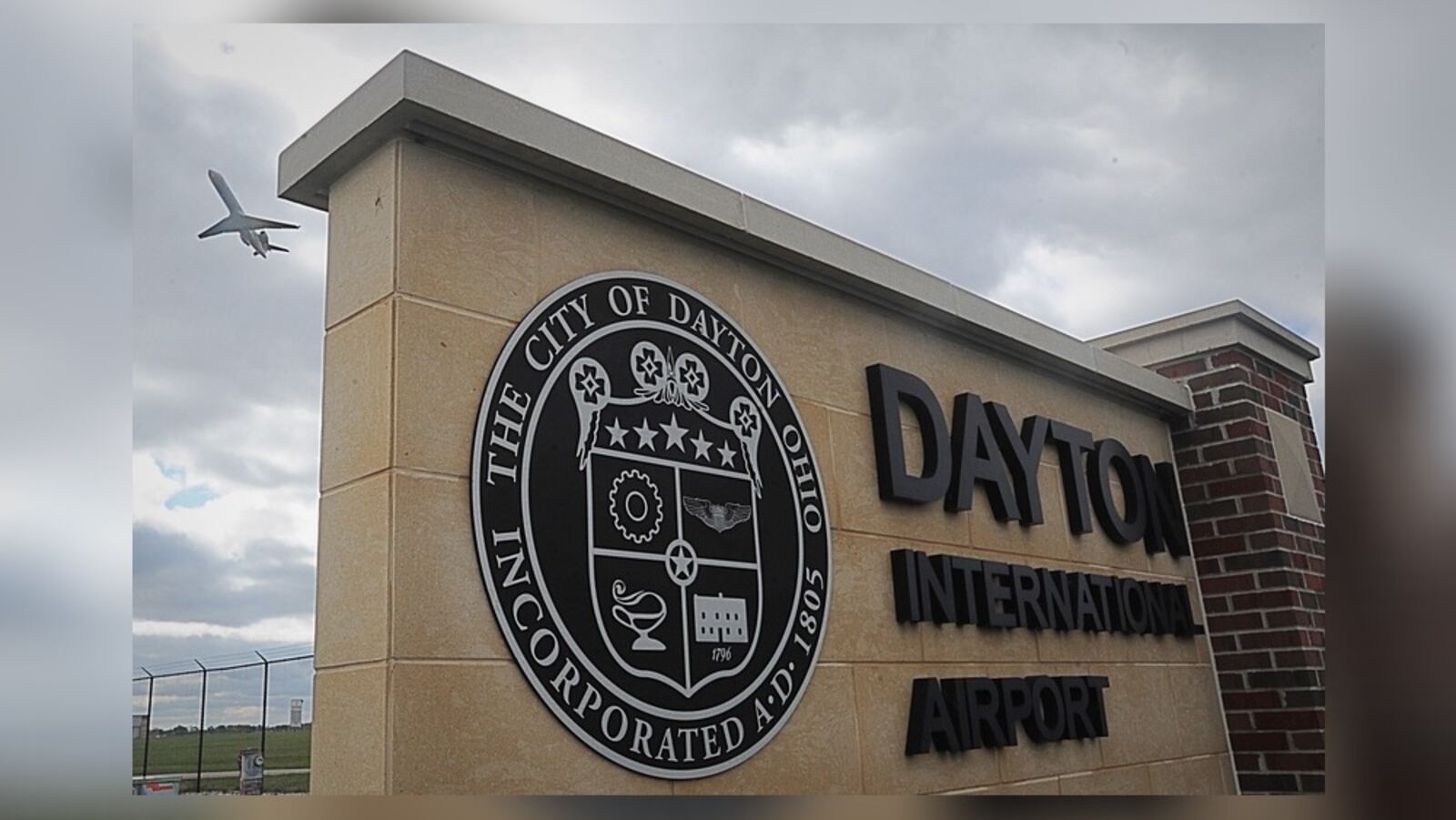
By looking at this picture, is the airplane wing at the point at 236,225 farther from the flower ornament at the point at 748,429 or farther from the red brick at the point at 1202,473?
the red brick at the point at 1202,473

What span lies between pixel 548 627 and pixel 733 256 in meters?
0.73

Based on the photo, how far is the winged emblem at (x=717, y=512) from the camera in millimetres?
2020

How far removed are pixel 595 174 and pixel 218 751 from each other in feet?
3.04

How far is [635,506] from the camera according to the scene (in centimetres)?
193

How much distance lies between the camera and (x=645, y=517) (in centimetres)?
194

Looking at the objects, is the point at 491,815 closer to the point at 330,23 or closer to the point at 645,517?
the point at 645,517

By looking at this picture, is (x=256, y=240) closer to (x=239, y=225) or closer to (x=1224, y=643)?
(x=239, y=225)

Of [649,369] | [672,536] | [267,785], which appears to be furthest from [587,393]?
[267,785]

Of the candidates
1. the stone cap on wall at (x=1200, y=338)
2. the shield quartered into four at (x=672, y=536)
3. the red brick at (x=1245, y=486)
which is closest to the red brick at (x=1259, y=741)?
the red brick at (x=1245, y=486)

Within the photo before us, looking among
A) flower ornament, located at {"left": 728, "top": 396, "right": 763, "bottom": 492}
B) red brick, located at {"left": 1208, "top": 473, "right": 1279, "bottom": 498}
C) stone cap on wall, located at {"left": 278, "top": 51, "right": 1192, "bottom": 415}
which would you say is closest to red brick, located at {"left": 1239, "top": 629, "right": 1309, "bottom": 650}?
red brick, located at {"left": 1208, "top": 473, "right": 1279, "bottom": 498}

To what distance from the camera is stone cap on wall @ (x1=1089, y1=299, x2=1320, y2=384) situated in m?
3.13

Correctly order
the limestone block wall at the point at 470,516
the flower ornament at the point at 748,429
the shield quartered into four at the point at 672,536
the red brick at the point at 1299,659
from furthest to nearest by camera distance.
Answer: the red brick at the point at 1299,659 < the flower ornament at the point at 748,429 < the shield quartered into four at the point at 672,536 < the limestone block wall at the point at 470,516

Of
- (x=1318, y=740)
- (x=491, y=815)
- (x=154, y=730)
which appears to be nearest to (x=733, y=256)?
(x=491, y=815)

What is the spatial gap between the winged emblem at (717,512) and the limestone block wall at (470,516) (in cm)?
23
